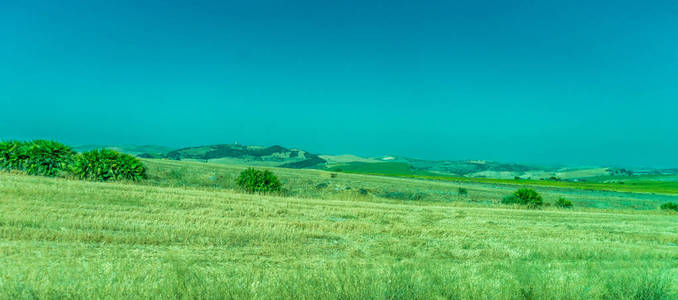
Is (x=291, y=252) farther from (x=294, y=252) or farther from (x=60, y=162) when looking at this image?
(x=60, y=162)

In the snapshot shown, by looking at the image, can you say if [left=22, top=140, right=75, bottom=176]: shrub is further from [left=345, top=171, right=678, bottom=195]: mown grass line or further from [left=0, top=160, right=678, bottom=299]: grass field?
[left=345, top=171, right=678, bottom=195]: mown grass line

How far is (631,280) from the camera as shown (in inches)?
307

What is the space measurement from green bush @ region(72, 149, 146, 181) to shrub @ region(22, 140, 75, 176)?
105cm

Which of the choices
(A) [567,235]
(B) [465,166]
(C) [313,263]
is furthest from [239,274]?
(B) [465,166]

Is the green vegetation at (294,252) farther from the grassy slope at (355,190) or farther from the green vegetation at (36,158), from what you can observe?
the grassy slope at (355,190)

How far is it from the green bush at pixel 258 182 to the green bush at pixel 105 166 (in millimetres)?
6962

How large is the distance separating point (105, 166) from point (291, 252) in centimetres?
2205

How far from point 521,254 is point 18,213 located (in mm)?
14023

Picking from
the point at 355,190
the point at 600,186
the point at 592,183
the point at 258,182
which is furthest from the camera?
the point at 592,183

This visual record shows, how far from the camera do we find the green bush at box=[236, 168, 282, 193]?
1153 inches

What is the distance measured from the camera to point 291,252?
11.0 metres

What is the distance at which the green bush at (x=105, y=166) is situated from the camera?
91.8 ft

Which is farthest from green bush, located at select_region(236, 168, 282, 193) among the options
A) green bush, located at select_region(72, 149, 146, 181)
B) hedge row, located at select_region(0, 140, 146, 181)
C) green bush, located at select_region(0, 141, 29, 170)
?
green bush, located at select_region(0, 141, 29, 170)

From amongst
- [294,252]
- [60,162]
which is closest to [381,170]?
[60,162]
